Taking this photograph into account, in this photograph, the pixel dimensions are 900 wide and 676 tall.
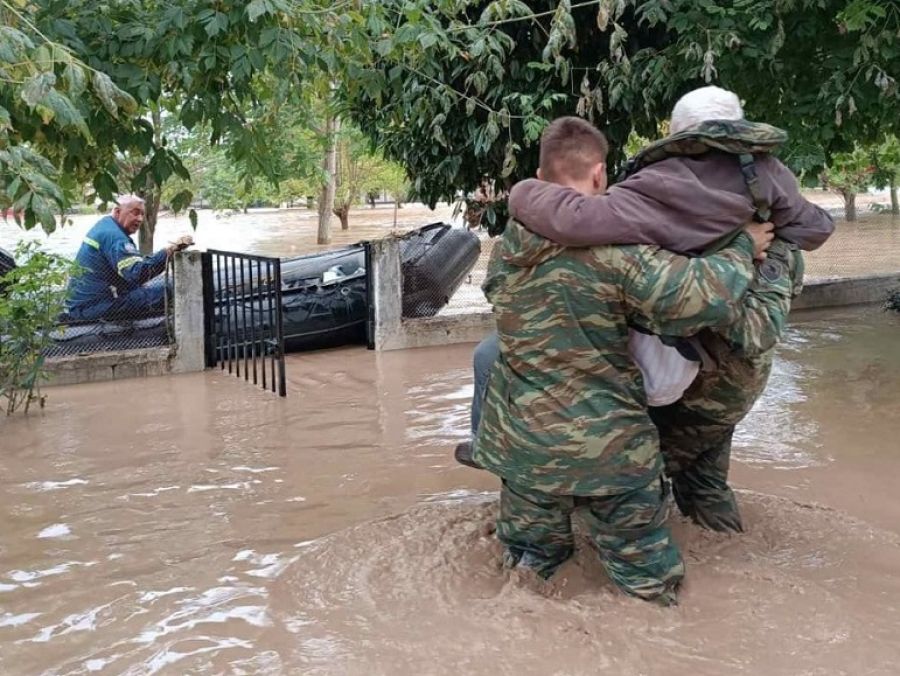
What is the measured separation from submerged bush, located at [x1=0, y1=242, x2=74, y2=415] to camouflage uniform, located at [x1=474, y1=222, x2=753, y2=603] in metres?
4.38

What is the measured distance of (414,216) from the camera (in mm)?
38094

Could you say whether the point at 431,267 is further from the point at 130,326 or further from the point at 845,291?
the point at 845,291

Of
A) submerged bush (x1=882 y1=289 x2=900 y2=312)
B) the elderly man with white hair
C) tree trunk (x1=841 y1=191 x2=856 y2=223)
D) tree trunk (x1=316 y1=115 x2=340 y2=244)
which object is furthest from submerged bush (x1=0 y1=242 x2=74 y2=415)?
tree trunk (x1=841 y1=191 x2=856 y2=223)

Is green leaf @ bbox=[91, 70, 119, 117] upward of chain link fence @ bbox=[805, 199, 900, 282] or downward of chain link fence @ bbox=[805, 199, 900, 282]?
upward

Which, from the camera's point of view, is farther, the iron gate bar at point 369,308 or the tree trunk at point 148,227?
the tree trunk at point 148,227

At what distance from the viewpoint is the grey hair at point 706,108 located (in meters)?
3.03

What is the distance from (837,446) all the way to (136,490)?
4.04 metres

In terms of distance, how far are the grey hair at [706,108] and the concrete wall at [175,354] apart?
563cm

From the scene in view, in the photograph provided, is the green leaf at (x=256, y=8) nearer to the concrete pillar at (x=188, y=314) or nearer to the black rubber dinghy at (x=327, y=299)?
the black rubber dinghy at (x=327, y=299)

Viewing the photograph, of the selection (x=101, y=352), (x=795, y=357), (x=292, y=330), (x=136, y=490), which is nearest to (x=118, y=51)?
(x=136, y=490)

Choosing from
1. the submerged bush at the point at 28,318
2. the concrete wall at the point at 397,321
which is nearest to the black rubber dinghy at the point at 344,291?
the concrete wall at the point at 397,321

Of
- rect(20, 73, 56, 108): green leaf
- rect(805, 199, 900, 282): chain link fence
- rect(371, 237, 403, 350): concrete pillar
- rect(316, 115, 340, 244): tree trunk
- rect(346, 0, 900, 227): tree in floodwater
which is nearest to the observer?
rect(20, 73, 56, 108): green leaf

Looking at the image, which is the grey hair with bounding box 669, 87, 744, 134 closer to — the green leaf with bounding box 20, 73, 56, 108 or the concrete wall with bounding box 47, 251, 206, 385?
the green leaf with bounding box 20, 73, 56, 108

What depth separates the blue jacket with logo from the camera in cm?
752
